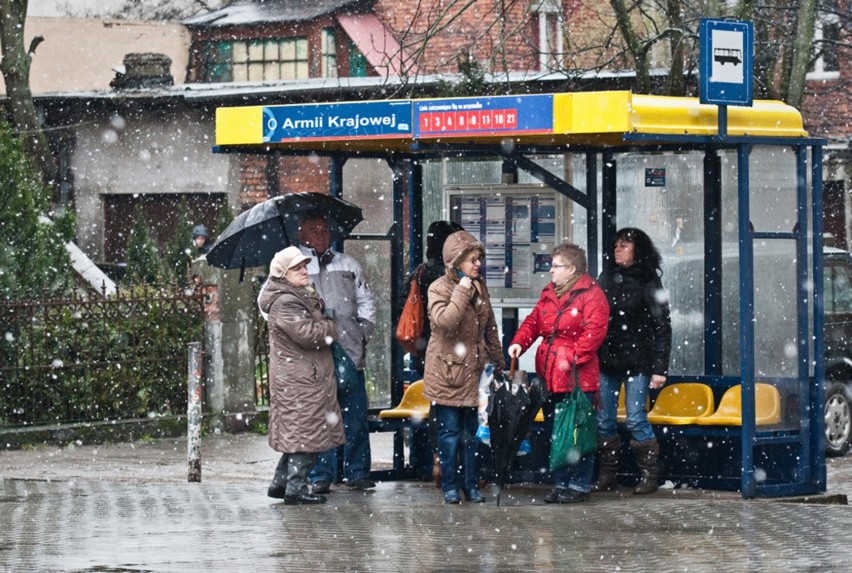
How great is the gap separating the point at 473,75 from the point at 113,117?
Result: 15268 millimetres

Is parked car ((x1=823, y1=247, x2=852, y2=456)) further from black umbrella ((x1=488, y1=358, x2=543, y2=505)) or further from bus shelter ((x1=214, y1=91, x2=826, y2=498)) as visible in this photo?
black umbrella ((x1=488, y1=358, x2=543, y2=505))

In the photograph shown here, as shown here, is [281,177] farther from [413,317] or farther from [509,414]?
[509,414]

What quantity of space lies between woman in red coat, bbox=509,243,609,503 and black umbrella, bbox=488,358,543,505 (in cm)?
15

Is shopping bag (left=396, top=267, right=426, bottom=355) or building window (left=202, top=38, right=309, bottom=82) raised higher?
building window (left=202, top=38, right=309, bottom=82)

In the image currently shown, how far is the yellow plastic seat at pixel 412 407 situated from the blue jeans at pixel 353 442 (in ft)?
1.49

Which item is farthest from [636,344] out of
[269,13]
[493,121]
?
[269,13]

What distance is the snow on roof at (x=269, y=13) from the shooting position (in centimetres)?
3941

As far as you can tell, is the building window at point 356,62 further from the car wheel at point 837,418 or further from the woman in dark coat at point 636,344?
the woman in dark coat at point 636,344

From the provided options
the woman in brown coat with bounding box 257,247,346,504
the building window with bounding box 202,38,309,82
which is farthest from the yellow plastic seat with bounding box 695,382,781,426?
the building window with bounding box 202,38,309,82

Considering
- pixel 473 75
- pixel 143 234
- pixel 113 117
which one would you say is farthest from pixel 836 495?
pixel 113 117

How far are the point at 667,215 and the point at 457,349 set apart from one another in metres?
2.06

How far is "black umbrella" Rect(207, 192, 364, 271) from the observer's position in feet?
39.4

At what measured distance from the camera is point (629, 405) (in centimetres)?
1152

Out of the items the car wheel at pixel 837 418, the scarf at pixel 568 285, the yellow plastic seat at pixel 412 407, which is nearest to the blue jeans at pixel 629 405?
the scarf at pixel 568 285
